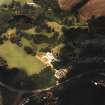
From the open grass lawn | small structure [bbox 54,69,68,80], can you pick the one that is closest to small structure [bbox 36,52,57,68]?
the open grass lawn

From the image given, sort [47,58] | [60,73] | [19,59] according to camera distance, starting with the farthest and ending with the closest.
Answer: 1. [47,58]
2. [19,59]
3. [60,73]

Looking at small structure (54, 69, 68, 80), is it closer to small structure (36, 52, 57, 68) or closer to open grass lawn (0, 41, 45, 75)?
small structure (36, 52, 57, 68)

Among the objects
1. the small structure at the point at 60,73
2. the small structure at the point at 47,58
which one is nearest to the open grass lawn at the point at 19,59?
the small structure at the point at 47,58

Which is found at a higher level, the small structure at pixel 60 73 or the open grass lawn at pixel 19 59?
the open grass lawn at pixel 19 59

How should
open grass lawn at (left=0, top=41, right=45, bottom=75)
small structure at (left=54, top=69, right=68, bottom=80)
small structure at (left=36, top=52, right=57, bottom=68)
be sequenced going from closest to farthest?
1. small structure at (left=54, top=69, right=68, bottom=80)
2. open grass lawn at (left=0, top=41, right=45, bottom=75)
3. small structure at (left=36, top=52, right=57, bottom=68)

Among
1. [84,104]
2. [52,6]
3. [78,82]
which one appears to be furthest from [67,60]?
[52,6]

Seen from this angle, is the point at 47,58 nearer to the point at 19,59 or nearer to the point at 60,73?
the point at 60,73

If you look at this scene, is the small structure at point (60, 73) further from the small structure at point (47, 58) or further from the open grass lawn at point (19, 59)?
the open grass lawn at point (19, 59)

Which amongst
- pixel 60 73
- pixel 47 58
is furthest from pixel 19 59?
pixel 60 73
